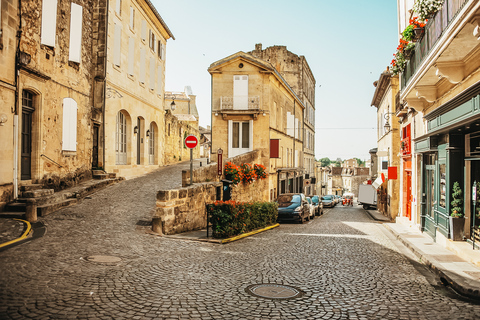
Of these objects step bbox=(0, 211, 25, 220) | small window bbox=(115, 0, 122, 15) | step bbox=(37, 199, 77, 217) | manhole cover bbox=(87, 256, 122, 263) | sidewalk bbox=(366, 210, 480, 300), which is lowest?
sidewalk bbox=(366, 210, 480, 300)

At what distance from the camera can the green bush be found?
11.1m

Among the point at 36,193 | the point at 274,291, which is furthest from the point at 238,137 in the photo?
the point at 274,291

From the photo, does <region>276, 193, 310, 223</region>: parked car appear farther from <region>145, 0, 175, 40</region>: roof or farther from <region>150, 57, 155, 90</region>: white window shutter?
<region>145, 0, 175, 40</region>: roof

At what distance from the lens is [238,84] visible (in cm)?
2420

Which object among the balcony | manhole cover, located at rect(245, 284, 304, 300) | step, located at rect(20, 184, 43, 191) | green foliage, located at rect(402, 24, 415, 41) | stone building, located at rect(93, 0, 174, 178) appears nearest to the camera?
manhole cover, located at rect(245, 284, 304, 300)

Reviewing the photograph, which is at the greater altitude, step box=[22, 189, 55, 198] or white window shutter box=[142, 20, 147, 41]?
white window shutter box=[142, 20, 147, 41]

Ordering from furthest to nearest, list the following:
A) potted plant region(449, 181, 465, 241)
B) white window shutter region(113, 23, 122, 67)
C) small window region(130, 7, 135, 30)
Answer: small window region(130, 7, 135, 30) < white window shutter region(113, 23, 122, 67) < potted plant region(449, 181, 465, 241)

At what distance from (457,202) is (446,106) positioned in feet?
7.89

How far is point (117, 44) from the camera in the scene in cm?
1731

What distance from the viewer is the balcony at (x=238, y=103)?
2397 centimetres

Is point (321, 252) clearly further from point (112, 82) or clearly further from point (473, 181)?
point (112, 82)

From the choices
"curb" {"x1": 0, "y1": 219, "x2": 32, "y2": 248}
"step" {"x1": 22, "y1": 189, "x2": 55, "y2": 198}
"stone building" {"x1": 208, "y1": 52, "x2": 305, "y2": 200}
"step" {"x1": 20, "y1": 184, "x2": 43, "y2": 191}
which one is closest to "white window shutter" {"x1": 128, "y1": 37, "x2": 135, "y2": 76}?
"stone building" {"x1": 208, "y1": 52, "x2": 305, "y2": 200}

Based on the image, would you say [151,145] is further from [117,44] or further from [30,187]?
[30,187]

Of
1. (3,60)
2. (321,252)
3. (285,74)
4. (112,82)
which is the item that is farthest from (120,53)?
(285,74)
